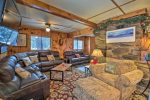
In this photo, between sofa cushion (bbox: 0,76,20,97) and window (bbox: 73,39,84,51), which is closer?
sofa cushion (bbox: 0,76,20,97)

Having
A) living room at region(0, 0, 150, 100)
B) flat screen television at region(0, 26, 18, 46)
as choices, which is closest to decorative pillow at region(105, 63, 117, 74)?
living room at region(0, 0, 150, 100)

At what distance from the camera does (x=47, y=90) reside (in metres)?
2.34

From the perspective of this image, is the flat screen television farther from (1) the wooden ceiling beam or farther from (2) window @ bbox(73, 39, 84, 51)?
(2) window @ bbox(73, 39, 84, 51)

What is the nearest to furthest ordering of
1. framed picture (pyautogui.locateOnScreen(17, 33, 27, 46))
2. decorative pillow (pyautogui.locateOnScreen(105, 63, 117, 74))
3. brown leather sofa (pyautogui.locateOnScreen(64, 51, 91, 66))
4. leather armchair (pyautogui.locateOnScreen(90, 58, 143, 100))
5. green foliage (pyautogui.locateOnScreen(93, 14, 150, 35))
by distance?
leather armchair (pyautogui.locateOnScreen(90, 58, 143, 100)) < decorative pillow (pyautogui.locateOnScreen(105, 63, 117, 74)) < green foliage (pyautogui.locateOnScreen(93, 14, 150, 35)) < framed picture (pyautogui.locateOnScreen(17, 33, 27, 46)) < brown leather sofa (pyautogui.locateOnScreen(64, 51, 91, 66))

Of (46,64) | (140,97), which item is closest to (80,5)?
(140,97)

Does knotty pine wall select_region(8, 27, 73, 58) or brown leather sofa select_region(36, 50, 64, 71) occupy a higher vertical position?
knotty pine wall select_region(8, 27, 73, 58)

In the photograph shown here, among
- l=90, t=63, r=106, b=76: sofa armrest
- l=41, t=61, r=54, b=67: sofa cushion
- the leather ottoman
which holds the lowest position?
the leather ottoman

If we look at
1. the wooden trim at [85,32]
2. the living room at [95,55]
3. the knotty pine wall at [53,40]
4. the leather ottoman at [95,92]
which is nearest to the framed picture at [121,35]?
the living room at [95,55]

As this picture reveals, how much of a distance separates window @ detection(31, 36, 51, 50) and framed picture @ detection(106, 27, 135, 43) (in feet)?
13.2

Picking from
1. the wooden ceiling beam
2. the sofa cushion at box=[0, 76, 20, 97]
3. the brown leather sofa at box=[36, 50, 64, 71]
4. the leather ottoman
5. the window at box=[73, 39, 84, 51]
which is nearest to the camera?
the sofa cushion at box=[0, 76, 20, 97]

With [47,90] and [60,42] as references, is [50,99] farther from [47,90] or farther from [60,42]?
[60,42]

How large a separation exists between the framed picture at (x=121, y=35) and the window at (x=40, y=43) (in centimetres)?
403

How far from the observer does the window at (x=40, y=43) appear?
19.7 feet

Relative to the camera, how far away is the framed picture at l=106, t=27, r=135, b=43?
3204mm
